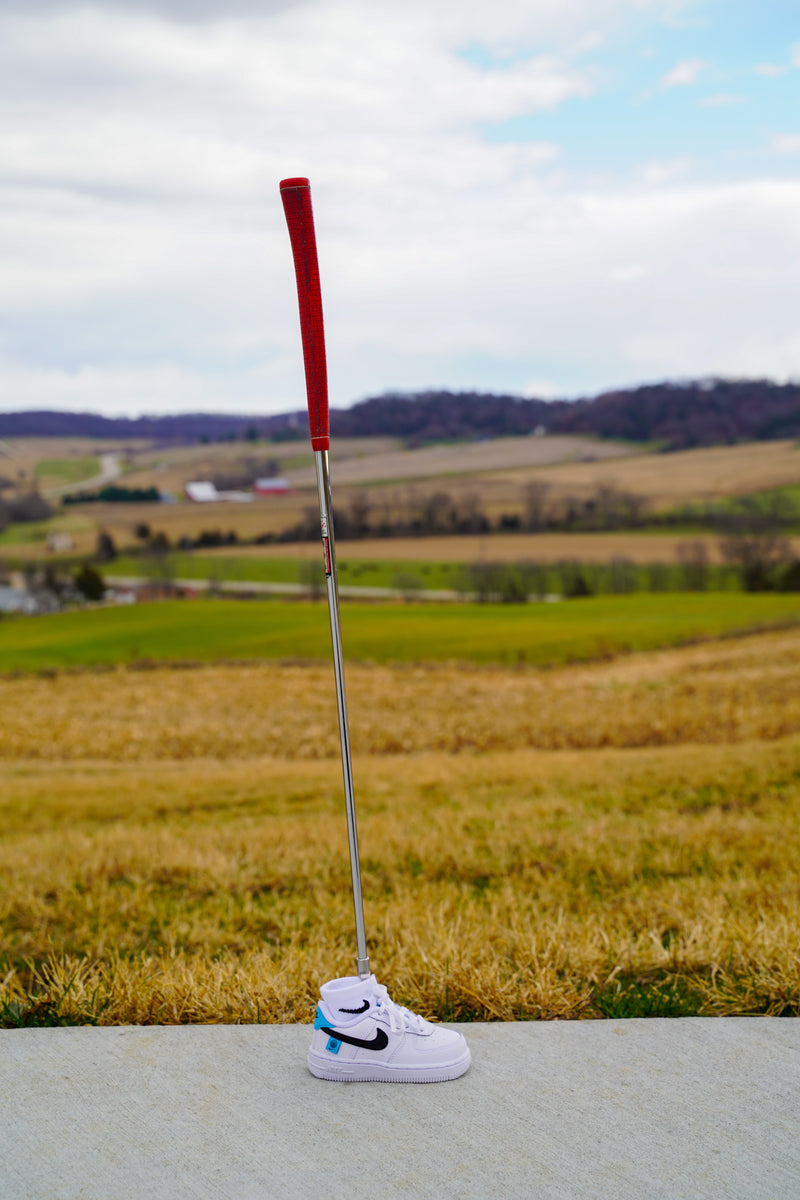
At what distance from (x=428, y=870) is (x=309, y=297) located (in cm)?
438

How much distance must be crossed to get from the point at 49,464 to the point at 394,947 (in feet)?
155

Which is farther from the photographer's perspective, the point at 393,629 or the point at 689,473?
the point at 689,473

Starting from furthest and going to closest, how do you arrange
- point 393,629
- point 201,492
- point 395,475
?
point 395,475, point 201,492, point 393,629

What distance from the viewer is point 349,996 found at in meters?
2.77

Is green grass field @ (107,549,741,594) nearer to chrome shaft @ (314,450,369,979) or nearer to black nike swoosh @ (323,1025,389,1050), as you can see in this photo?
chrome shaft @ (314,450,369,979)

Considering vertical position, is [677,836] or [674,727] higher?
[677,836]

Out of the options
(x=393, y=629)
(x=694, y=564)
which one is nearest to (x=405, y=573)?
(x=393, y=629)

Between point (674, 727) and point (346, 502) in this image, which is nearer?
point (674, 727)

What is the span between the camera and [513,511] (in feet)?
141

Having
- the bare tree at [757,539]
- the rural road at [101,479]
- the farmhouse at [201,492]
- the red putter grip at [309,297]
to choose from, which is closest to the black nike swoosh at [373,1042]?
the red putter grip at [309,297]

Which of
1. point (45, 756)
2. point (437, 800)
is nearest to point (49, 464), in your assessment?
point (45, 756)

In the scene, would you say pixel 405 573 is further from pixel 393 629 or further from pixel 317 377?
pixel 317 377

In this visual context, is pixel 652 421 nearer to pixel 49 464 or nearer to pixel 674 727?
pixel 49 464

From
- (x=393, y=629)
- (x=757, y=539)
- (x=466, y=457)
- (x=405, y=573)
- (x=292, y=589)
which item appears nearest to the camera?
(x=393, y=629)
